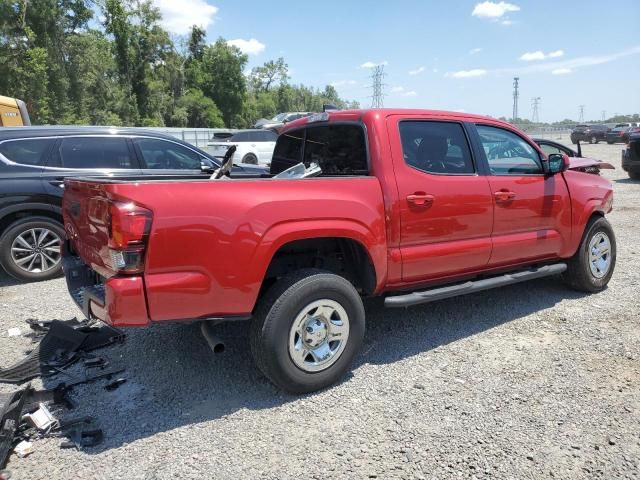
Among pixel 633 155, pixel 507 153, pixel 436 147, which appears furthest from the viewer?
pixel 633 155

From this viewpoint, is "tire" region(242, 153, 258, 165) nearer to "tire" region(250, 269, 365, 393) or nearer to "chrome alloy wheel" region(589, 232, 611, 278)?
"chrome alloy wheel" region(589, 232, 611, 278)

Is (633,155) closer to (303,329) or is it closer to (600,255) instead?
(600,255)

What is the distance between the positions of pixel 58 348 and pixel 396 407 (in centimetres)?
275

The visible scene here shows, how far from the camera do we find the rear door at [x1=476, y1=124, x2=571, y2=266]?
14.1 feet

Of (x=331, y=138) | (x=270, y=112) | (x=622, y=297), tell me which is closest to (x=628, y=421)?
(x=622, y=297)

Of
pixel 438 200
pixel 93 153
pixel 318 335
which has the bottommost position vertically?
pixel 318 335

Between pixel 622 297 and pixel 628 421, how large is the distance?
2590 millimetres

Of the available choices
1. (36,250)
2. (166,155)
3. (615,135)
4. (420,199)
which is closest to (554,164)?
(420,199)

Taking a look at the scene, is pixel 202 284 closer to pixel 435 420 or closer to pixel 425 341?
pixel 435 420

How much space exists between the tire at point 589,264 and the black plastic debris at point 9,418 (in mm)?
5101

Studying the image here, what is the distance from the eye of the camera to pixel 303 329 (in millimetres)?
3262

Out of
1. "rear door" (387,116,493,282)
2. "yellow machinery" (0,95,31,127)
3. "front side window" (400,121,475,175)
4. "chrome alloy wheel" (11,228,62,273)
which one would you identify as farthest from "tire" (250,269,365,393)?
"yellow machinery" (0,95,31,127)

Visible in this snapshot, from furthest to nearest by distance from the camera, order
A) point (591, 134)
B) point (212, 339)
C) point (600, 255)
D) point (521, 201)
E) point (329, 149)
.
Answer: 1. point (591, 134)
2. point (600, 255)
3. point (521, 201)
4. point (329, 149)
5. point (212, 339)

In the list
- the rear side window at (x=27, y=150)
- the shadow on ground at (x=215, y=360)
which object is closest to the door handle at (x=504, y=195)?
the shadow on ground at (x=215, y=360)
